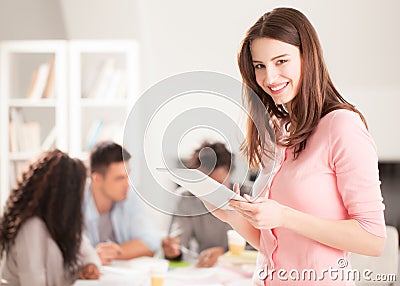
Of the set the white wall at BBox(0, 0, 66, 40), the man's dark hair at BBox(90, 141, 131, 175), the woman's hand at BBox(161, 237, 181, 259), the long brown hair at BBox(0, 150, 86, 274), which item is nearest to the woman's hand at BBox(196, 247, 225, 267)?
the woman's hand at BBox(161, 237, 181, 259)

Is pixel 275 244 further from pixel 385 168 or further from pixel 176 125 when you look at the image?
pixel 385 168

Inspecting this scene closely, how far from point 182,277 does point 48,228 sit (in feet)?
2.31

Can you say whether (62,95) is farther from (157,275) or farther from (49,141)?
(157,275)

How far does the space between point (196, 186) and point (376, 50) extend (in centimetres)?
217

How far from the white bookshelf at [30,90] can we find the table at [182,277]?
3.85 feet

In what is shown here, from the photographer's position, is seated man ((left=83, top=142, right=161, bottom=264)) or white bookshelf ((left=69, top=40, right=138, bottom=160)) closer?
seated man ((left=83, top=142, right=161, bottom=264))

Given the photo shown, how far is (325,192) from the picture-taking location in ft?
3.79

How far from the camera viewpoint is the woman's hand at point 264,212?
3.68 feet

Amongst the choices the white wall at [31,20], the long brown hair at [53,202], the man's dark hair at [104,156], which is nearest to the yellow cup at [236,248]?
the long brown hair at [53,202]

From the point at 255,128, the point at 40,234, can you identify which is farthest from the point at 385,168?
the point at 255,128

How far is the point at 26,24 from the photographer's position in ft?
10.0

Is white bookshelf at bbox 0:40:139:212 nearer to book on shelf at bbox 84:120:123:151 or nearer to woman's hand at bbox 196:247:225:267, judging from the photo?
book on shelf at bbox 84:120:123:151

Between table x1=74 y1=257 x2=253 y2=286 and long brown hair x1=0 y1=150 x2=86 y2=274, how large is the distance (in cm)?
45

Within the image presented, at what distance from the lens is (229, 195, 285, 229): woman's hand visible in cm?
112
